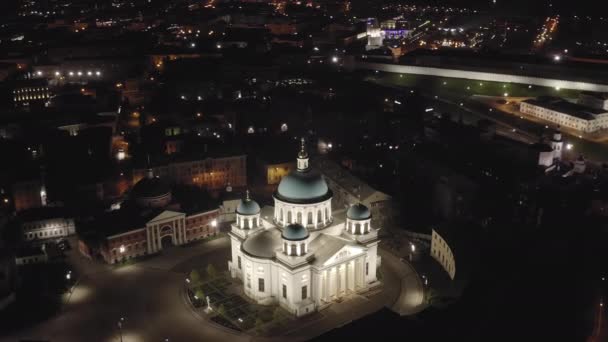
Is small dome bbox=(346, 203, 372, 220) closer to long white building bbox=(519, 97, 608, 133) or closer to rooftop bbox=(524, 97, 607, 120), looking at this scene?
long white building bbox=(519, 97, 608, 133)

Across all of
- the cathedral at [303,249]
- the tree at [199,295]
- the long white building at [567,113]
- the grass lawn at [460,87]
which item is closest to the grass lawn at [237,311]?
the tree at [199,295]

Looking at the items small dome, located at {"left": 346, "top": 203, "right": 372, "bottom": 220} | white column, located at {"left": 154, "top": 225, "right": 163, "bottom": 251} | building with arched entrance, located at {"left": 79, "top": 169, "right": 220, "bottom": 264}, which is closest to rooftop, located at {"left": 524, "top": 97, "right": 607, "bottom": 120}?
small dome, located at {"left": 346, "top": 203, "right": 372, "bottom": 220}

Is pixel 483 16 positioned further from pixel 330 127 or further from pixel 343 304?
pixel 343 304

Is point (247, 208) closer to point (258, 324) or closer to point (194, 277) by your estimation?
point (194, 277)

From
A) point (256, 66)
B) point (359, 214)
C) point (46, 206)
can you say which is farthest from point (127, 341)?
point (256, 66)

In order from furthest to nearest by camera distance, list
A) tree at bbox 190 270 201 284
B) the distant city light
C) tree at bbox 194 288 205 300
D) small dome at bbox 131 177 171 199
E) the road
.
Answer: the distant city light < small dome at bbox 131 177 171 199 < tree at bbox 190 270 201 284 < tree at bbox 194 288 205 300 < the road

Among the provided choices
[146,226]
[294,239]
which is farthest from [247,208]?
[146,226]

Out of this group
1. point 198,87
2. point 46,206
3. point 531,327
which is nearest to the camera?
point 531,327
